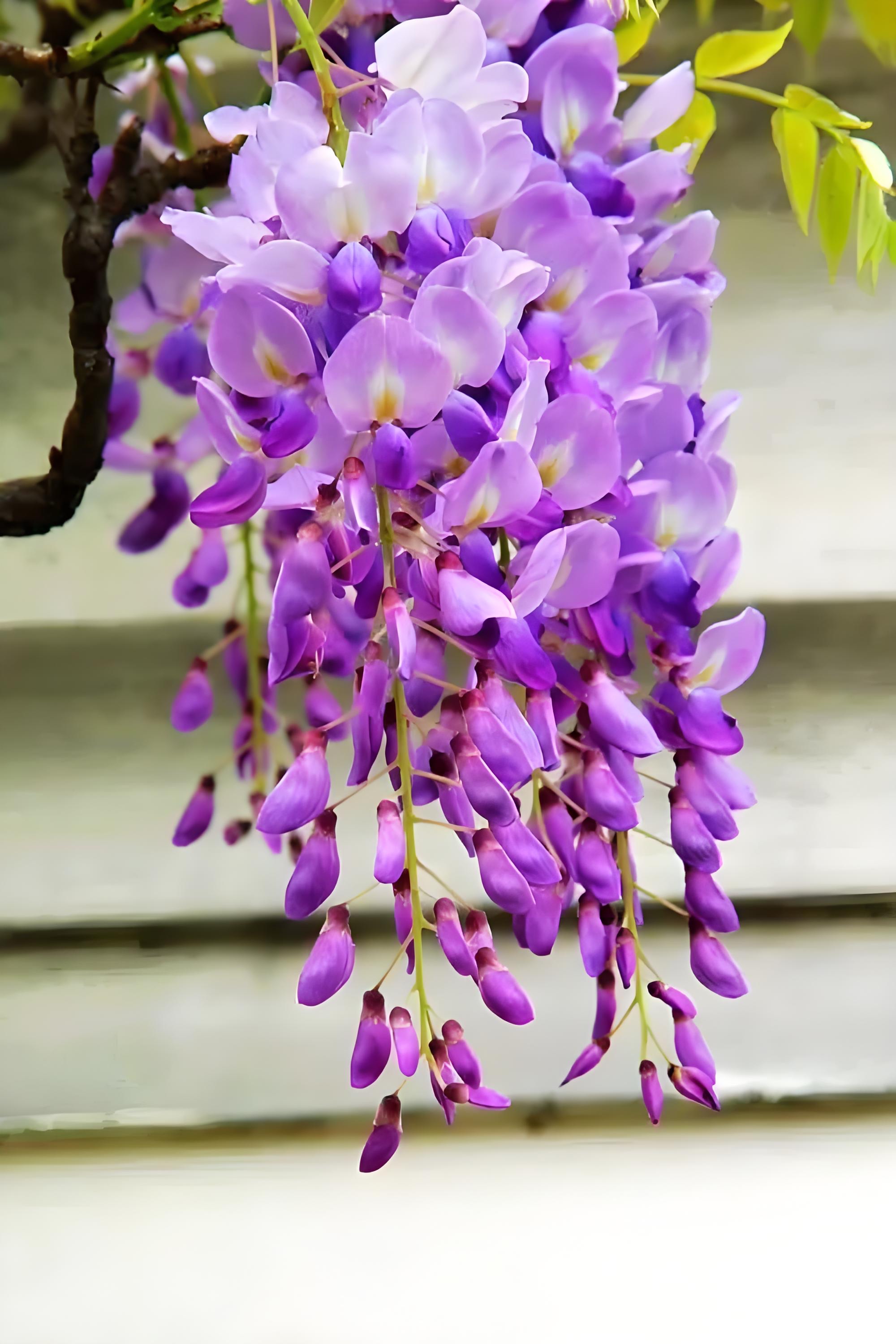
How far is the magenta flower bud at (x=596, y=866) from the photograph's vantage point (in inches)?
12.3

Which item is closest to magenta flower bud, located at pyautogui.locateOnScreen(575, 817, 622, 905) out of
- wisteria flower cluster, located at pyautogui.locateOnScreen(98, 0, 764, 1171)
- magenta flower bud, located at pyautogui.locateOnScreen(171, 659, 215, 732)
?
wisteria flower cluster, located at pyautogui.locateOnScreen(98, 0, 764, 1171)

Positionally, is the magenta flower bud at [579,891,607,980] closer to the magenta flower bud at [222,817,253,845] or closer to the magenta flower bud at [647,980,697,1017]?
the magenta flower bud at [647,980,697,1017]

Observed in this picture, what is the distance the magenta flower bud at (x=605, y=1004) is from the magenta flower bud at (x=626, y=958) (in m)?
0.02

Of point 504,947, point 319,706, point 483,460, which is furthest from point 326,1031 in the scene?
point 483,460

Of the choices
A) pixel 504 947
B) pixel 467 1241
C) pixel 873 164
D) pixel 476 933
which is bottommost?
pixel 467 1241

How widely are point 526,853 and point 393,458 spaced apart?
0.12 meters

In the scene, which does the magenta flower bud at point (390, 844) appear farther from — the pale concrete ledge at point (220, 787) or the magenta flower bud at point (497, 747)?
the pale concrete ledge at point (220, 787)

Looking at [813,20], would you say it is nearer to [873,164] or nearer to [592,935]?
[873,164]

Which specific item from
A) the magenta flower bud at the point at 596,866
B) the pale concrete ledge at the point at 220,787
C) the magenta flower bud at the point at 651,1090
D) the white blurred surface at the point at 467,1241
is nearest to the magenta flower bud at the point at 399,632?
the magenta flower bud at the point at 596,866

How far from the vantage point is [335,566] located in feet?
0.85

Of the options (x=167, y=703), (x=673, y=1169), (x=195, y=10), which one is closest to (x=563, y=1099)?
(x=673, y=1169)

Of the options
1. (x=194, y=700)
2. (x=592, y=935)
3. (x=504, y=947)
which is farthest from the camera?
(x=504, y=947)

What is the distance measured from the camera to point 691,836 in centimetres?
32

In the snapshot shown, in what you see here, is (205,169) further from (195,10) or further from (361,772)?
(361,772)
